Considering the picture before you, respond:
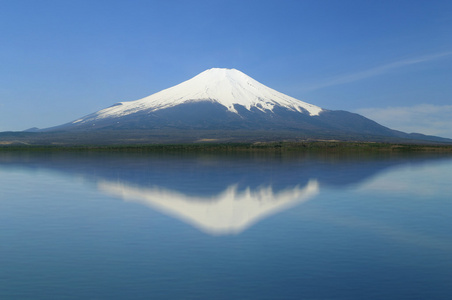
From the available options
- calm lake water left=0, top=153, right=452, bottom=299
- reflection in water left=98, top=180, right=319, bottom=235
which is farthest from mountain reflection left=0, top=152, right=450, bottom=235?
calm lake water left=0, top=153, right=452, bottom=299

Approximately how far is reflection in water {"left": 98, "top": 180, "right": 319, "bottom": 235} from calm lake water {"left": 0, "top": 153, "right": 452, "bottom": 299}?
6 cm

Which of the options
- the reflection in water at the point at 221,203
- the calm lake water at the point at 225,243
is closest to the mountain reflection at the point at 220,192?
the reflection in water at the point at 221,203

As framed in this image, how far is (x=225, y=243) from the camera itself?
14.1m

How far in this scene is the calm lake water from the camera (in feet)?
32.6

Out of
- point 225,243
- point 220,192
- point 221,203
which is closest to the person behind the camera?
point 225,243

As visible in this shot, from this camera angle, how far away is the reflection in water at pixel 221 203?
1750 centimetres

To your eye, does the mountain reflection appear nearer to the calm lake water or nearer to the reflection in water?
the reflection in water

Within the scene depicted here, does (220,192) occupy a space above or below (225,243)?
above

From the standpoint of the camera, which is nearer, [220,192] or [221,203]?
[221,203]

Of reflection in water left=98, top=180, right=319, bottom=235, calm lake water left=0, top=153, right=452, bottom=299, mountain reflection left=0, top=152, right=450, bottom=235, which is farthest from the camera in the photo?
mountain reflection left=0, top=152, right=450, bottom=235

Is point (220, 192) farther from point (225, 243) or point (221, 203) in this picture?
point (225, 243)

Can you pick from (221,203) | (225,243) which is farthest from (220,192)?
(225,243)

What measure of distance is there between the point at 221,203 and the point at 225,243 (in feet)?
27.0

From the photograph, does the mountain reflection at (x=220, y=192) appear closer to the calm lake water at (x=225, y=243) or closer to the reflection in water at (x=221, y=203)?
the reflection in water at (x=221, y=203)
